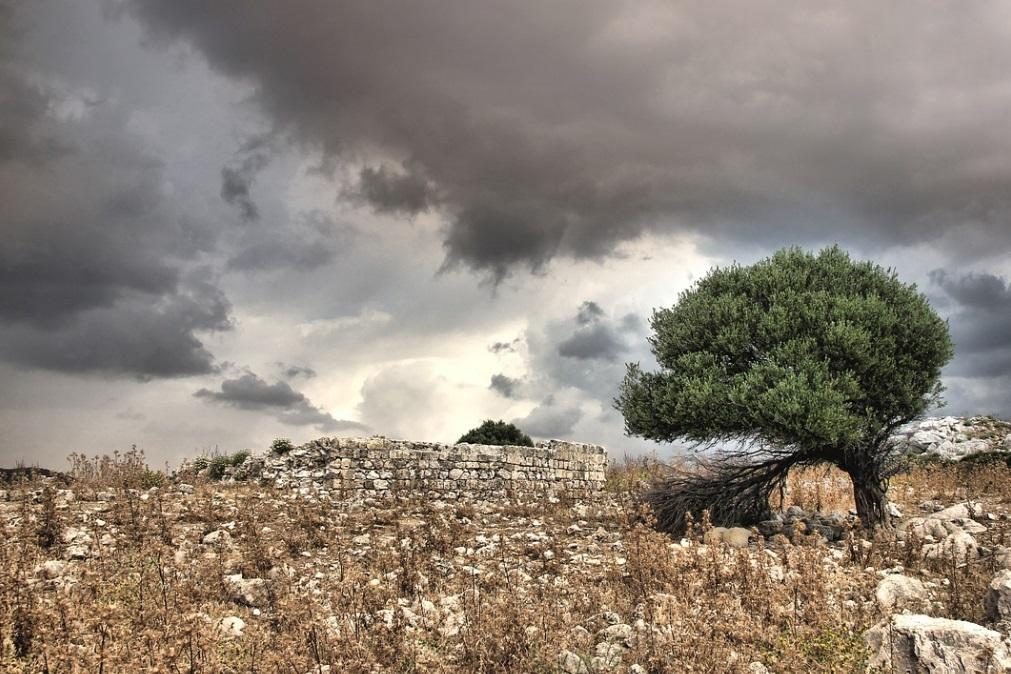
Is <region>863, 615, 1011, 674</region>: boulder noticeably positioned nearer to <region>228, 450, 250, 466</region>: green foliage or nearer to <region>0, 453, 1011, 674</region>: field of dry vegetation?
<region>0, 453, 1011, 674</region>: field of dry vegetation

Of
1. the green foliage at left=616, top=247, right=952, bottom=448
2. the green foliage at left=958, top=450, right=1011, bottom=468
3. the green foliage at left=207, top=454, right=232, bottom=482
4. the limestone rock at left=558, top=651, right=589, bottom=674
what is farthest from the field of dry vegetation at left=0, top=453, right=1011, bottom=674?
the green foliage at left=958, top=450, right=1011, bottom=468

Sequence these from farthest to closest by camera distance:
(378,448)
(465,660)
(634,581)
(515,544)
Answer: (378,448) → (515,544) → (634,581) → (465,660)

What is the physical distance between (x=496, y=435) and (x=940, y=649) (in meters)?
23.0

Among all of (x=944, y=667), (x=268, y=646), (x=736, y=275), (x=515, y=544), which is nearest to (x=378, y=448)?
(x=515, y=544)

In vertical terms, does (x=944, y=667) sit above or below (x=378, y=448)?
below

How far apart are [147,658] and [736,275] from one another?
505 inches

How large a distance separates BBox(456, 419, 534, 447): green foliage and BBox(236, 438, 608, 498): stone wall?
11.6 ft

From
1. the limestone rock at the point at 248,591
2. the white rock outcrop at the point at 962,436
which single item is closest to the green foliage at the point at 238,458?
the limestone rock at the point at 248,591

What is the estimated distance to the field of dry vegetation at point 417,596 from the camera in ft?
20.8

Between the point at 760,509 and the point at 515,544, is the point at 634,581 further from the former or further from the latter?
the point at 760,509

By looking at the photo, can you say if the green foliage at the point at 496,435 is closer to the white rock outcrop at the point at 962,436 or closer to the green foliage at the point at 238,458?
the green foliage at the point at 238,458

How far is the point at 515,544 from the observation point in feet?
41.4

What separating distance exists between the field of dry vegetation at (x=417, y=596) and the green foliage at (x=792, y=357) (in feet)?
7.08

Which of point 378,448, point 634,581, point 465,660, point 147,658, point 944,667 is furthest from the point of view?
point 378,448
